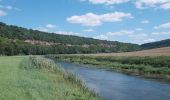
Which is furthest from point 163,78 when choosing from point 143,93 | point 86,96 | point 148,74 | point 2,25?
point 2,25

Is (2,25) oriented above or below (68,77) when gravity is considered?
above

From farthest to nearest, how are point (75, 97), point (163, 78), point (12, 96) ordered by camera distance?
point (163, 78)
point (75, 97)
point (12, 96)

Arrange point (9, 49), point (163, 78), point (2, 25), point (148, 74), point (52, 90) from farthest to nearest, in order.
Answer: point (2, 25) → point (9, 49) → point (148, 74) → point (163, 78) → point (52, 90)

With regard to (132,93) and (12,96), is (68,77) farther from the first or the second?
(12,96)

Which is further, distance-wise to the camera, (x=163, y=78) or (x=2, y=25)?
(x=2, y=25)

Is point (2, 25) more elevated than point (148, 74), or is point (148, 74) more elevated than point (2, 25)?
point (2, 25)

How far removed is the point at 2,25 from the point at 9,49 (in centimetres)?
6575

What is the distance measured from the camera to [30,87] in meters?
22.2

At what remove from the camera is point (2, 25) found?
199500mm

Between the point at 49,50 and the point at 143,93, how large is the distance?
523 ft

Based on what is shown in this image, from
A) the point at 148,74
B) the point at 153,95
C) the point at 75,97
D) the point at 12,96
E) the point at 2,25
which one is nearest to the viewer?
the point at 12,96

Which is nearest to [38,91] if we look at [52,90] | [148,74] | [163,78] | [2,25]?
[52,90]

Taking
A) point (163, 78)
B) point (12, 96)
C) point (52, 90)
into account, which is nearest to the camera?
point (12, 96)

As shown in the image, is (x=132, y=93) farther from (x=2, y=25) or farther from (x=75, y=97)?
(x=2, y=25)
